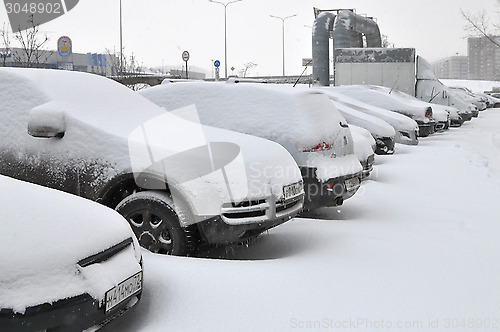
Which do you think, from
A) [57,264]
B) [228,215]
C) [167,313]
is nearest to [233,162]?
[228,215]

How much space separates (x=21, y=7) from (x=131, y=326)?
1020 centimetres

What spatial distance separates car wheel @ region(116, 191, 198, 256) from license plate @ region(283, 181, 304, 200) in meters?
0.86

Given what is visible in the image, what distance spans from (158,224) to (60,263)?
174 centimetres

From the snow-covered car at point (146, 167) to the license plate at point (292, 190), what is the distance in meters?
0.02

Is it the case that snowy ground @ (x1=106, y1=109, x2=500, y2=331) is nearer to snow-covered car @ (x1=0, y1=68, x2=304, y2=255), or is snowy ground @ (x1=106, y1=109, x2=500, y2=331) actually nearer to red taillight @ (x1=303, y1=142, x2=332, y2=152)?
snow-covered car @ (x1=0, y1=68, x2=304, y2=255)

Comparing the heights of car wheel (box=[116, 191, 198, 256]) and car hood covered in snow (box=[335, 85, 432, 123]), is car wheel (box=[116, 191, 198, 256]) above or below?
below

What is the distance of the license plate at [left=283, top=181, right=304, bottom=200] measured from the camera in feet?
14.3

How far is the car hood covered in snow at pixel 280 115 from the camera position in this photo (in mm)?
5504

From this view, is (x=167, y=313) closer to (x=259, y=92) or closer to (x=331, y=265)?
(x=331, y=265)

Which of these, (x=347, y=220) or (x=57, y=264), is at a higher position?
(x=57, y=264)

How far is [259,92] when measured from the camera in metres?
5.95

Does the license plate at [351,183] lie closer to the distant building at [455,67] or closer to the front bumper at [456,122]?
the front bumper at [456,122]

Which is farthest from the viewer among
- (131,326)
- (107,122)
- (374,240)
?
(374,240)

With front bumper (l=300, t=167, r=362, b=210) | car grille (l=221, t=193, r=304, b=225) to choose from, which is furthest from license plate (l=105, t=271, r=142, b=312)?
front bumper (l=300, t=167, r=362, b=210)
